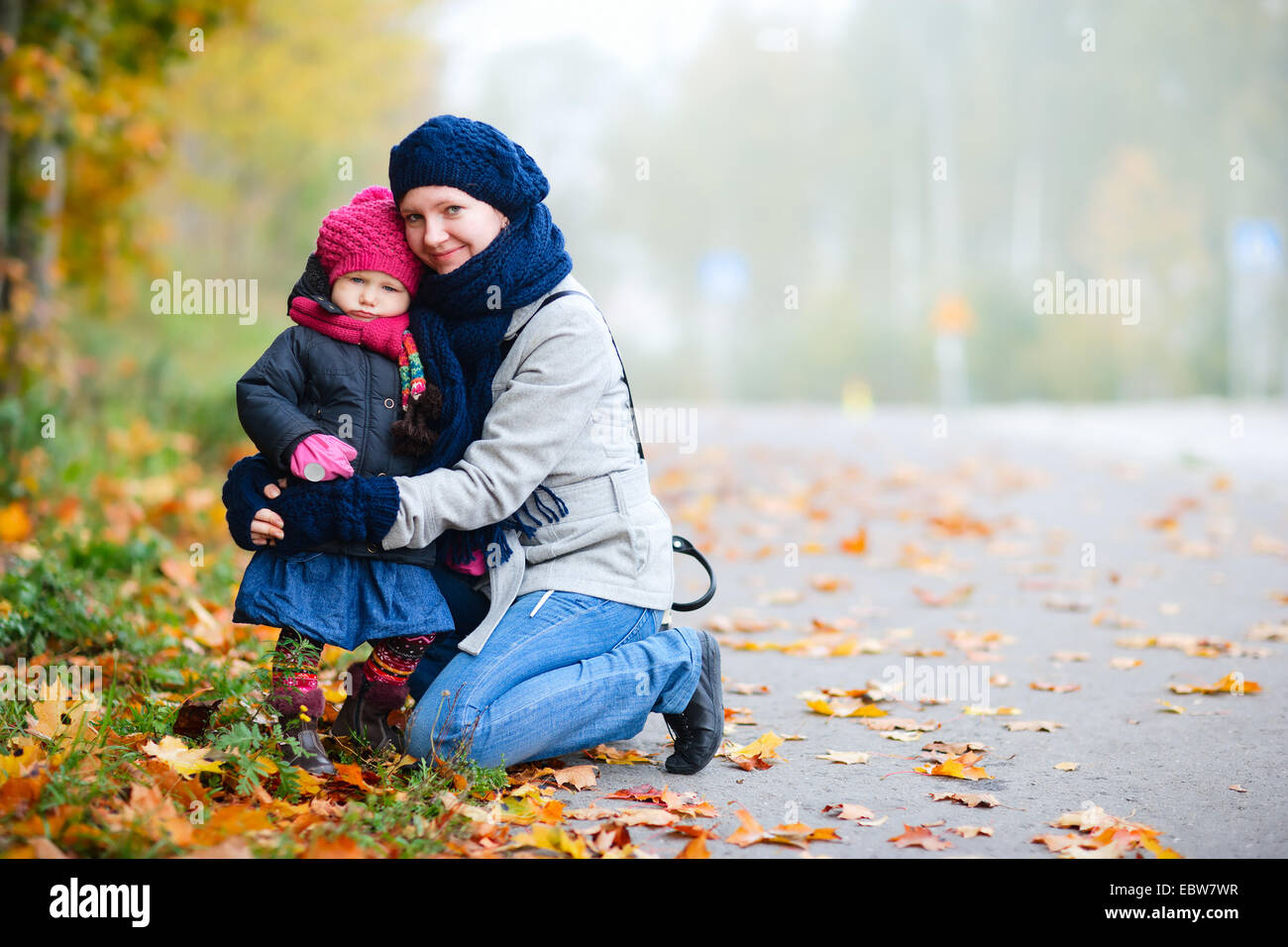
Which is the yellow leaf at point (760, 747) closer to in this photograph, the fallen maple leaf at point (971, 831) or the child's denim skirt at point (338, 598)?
the fallen maple leaf at point (971, 831)

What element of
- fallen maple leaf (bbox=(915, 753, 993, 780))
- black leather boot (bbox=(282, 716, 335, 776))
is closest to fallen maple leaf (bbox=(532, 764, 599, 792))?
black leather boot (bbox=(282, 716, 335, 776))

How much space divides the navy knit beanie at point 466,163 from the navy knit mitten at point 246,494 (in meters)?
0.80

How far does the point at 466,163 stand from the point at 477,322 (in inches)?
16.1

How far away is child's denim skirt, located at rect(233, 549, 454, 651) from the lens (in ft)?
9.36

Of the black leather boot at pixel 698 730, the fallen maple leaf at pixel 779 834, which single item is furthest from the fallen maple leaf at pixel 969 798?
the black leather boot at pixel 698 730

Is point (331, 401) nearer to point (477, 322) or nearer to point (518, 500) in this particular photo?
point (477, 322)

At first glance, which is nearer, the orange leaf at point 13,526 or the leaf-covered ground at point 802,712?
the leaf-covered ground at point 802,712

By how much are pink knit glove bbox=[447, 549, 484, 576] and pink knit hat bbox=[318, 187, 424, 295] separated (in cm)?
74

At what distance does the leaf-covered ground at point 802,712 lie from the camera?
256 centimetres

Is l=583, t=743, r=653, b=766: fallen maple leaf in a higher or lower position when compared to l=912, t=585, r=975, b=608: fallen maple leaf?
lower

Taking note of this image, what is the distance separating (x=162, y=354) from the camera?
9.52 metres

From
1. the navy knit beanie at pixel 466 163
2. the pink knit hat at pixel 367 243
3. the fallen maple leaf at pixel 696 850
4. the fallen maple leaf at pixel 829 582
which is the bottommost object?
the fallen maple leaf at pixel 696 850

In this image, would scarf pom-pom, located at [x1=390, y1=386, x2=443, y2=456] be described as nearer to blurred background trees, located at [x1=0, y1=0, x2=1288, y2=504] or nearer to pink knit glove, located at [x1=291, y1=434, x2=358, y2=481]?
pink knit glove, located at [x1=291, y1=434, x2=358, y2=481]

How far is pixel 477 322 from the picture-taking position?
3.07 meters
